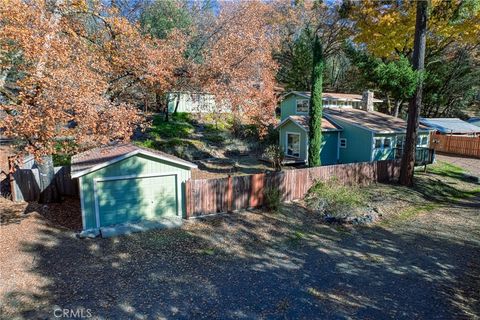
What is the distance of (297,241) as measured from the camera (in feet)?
34.0

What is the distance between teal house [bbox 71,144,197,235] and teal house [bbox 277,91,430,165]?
1207 centimetres

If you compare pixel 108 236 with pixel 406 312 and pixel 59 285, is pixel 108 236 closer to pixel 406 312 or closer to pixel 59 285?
pixel 59 285

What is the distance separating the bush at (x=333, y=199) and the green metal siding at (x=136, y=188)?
19.8 ft

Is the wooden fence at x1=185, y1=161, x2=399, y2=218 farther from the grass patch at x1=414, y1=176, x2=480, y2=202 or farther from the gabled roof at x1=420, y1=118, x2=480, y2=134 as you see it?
the gabled roof at x1=420, y1=118, x2=480, y2=134

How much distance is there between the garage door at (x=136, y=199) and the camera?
10.4 meters

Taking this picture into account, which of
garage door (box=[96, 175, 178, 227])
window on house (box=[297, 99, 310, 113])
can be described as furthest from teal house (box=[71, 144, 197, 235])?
window on house (box=[297, 99, 310, 113])

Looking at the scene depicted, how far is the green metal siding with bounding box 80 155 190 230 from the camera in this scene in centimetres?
1011

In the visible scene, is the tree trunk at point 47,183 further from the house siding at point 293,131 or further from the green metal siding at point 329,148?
the green metal siding at point 329,148

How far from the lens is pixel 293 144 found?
23078 mm

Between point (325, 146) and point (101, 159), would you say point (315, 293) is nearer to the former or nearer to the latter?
point (101, 159)

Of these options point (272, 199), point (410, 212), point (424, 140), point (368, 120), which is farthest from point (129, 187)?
point (424, 140)

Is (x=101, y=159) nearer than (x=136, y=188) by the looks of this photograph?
Yes

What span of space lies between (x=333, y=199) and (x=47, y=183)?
12294 millimetres

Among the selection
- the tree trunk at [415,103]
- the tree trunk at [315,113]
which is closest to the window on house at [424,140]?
the tree trunk at [415,103]
